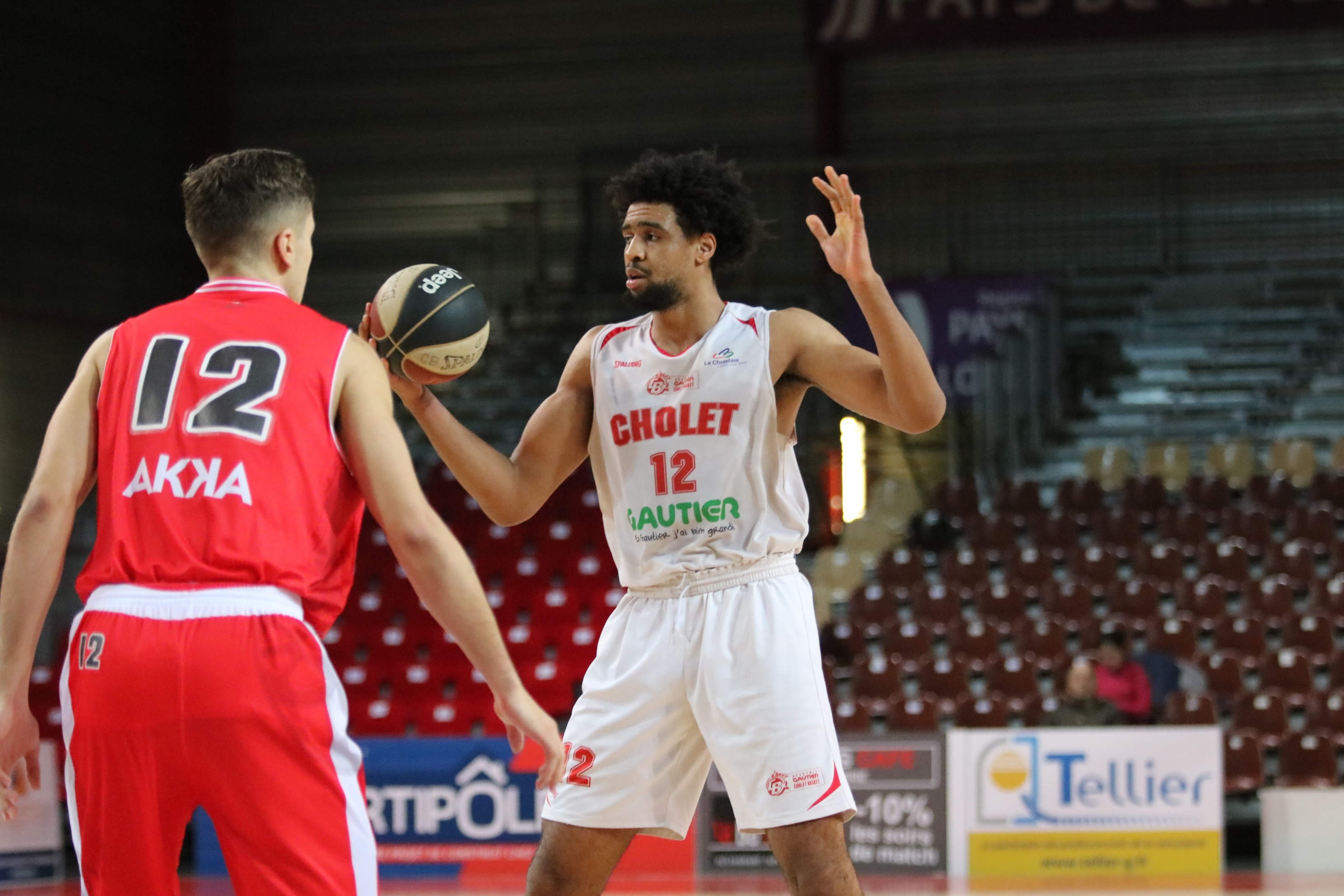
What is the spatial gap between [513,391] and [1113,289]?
18.9ft

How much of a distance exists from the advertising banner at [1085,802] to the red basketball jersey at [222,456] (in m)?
7.43

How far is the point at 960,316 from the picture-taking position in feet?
47.7

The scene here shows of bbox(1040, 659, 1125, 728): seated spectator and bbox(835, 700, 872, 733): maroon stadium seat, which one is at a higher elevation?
bbox(1040, 659, 1125, 728): seated spectator

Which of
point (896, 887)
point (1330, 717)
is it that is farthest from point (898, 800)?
point (1330, 717)

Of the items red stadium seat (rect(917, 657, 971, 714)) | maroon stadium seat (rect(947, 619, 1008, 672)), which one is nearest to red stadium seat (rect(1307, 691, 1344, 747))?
maroon stadium seat (rect(947, 619, 1008, 672))

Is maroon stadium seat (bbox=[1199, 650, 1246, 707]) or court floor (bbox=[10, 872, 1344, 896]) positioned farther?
maroon stadium seat (bbox=[1199, 650, 1246, 707])

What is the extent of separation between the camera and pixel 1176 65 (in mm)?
16406

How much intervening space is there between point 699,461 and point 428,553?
1.28 m

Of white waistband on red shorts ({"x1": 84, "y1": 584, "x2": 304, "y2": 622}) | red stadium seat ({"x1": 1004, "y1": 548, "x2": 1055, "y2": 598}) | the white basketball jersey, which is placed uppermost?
→ the white basketball jersey

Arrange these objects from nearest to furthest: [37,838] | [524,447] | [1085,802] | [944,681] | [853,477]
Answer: [524,447] < [1085,802] < [37,838] < [944,681] < [853,477]

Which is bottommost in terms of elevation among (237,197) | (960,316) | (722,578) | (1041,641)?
(1041,641)

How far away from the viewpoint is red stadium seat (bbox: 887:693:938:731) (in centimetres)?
1098

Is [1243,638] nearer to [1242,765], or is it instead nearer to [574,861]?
[1242,765]

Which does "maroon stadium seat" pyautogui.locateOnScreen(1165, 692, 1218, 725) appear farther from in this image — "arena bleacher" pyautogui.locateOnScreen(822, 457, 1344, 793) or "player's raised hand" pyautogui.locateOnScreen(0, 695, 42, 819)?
"player's raised hand" pyautogui.locateOnScreen(0, 695, 42, 819)
